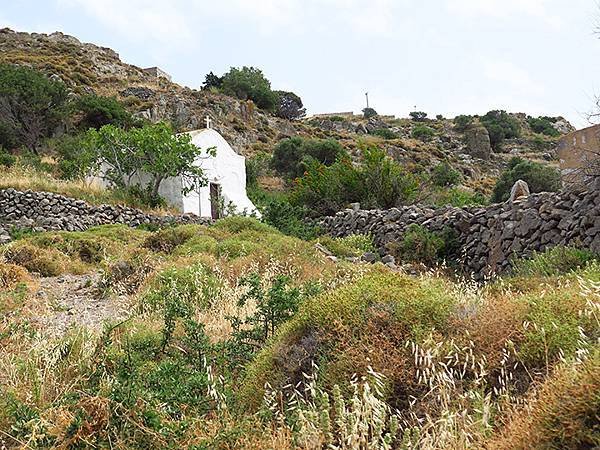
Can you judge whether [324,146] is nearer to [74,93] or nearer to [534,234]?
[74,93]

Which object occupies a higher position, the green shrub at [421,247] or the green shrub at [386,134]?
the green shrub at [386,134]

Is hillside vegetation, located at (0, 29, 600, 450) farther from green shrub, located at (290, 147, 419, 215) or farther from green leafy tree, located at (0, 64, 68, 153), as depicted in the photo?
green leafy tree, located at (0, 64, 68, 153)

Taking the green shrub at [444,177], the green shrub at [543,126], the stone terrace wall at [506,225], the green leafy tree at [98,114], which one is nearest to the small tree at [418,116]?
the green shrub at [543,126]

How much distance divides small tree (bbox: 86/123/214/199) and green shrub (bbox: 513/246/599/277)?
13.0m

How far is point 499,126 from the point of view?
48500 mm

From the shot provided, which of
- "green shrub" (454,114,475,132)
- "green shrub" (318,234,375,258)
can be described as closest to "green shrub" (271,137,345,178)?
"green shrub" (318,234,375,258)

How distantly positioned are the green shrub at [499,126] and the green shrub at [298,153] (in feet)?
64.9

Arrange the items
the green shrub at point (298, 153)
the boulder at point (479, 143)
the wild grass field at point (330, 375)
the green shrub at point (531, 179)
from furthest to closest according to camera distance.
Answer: the boulder at point (479, 143) → the green shrub at point (298, 153) → the green shrub at point (531, 179) → the wild grass field at point (330, 375)

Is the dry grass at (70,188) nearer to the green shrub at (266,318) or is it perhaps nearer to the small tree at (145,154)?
the small tree at (145,154)

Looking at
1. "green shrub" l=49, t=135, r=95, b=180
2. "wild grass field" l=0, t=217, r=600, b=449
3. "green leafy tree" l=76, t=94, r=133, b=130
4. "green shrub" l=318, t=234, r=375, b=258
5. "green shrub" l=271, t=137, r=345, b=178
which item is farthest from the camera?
"green shrub" l=271, t=137, r=345, b=178

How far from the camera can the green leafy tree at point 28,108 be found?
88.6 ft

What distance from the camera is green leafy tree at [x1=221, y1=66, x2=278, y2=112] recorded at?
47531 millimetres

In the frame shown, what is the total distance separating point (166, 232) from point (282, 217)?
15.6 ft

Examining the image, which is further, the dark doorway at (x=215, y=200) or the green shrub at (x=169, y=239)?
the dark doorway at (x=215, y=200)
